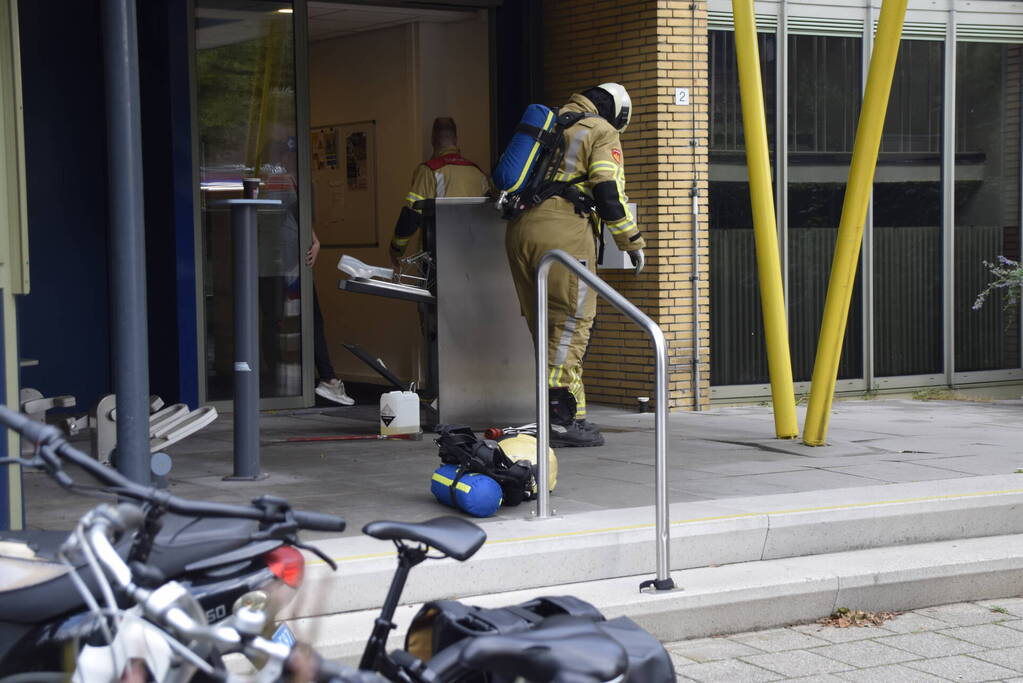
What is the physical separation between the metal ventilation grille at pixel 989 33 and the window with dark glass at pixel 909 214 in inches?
11.0

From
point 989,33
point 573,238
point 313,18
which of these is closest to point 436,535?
point 573,238

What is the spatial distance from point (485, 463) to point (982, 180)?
25.9ft

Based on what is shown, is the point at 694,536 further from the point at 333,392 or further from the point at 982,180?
the point at 982,180

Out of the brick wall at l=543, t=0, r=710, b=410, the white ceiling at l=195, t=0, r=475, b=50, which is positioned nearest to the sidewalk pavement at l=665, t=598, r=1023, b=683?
the brick wall at l=543, t=0, r=710, b=410

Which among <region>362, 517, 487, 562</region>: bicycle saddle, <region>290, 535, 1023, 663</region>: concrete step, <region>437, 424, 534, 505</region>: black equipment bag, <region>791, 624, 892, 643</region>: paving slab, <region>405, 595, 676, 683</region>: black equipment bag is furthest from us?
<region>437, 424, 534, 505</region>: black equipment bag

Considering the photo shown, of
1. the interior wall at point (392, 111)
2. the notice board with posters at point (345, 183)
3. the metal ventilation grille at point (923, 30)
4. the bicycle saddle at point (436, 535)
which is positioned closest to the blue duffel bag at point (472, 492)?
the bicycle saddle at point (436, 535)

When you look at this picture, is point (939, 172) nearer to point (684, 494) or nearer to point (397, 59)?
point (397, 59)

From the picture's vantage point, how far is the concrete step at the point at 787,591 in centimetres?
547

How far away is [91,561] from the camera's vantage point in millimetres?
2295

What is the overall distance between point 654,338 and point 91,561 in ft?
11.8

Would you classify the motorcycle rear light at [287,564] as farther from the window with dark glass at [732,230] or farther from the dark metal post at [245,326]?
the window with dark glass at [732,230]

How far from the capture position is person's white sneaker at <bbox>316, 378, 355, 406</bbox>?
10.8 metres

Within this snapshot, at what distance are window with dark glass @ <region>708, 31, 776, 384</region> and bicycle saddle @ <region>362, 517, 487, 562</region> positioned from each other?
Answer: 28.1ft

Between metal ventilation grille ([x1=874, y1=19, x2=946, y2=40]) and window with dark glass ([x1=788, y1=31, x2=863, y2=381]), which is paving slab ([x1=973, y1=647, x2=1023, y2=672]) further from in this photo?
metal ventilation grille ([x1=874, y1=19, x2=946, y2=40])
